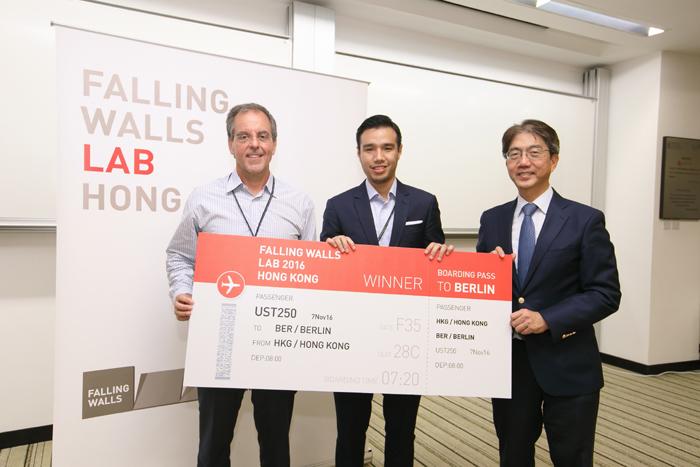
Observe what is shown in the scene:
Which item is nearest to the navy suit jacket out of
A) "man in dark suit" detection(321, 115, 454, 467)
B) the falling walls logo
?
"man in dark suit" detection(321, 115, 454, 467)

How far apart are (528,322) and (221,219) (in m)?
1.21

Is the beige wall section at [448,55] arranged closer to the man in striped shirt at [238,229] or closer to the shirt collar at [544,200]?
the man in striped shirt at [238,229]

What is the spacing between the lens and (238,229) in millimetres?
1787

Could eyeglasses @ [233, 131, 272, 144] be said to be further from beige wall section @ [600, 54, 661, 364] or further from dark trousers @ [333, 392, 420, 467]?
beige wall section @ [600, 54, 661, 364]

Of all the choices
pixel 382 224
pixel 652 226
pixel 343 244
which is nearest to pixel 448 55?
pixel 652 226

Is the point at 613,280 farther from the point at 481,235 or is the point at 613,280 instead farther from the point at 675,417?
the point at 675,417

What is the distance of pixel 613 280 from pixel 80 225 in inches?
83.7

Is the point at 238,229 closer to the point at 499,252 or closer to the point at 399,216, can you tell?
the point at 399,216

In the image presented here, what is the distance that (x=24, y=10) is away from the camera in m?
2.47

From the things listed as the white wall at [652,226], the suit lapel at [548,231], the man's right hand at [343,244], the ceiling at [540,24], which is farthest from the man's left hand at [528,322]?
the white wall at [652,226]

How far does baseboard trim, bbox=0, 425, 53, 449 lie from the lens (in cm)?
259

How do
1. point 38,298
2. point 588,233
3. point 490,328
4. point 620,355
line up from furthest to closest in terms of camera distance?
point 620,355
point 38,298
point 490,328
point 588,233

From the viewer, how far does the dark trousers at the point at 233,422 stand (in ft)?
5.79

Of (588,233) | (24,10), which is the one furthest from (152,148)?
(588,233)
